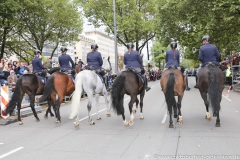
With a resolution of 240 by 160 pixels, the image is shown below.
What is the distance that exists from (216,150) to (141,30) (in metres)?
38.6

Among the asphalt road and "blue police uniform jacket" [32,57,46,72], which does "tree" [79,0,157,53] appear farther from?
the asphalt road

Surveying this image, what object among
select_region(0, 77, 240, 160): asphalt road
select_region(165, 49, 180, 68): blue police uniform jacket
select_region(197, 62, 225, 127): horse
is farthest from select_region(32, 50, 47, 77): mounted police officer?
select_region(197, 62, 225, 127): horse

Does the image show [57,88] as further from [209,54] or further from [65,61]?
[209,54]

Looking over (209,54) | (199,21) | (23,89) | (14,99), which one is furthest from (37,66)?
(199,21)

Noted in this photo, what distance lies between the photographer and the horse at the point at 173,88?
30.2ft

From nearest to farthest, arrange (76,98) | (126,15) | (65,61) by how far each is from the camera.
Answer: (76,98), (65,61), (126,15)

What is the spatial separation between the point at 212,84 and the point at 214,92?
255mm

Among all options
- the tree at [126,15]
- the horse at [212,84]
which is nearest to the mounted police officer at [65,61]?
the horse at [212,84]

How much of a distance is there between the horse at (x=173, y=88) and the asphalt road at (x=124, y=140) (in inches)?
18.7

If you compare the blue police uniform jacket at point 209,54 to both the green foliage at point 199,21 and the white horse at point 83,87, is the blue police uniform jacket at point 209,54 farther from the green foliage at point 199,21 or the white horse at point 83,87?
the green foliage at point 199,21

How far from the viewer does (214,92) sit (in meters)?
9.12

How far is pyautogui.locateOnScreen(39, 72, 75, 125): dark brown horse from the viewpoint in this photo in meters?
10.6

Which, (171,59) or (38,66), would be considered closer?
(171,59)

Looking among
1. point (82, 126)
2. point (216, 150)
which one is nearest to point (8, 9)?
point (82, 126)
